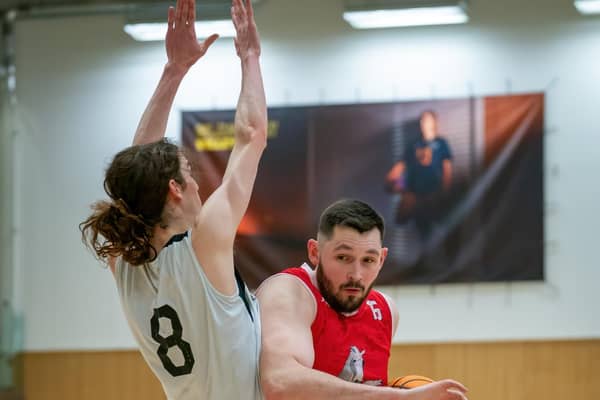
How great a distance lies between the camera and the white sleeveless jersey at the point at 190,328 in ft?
9.77

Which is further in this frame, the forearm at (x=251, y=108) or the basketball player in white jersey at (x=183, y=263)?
the forearm at (x=251, y=108)

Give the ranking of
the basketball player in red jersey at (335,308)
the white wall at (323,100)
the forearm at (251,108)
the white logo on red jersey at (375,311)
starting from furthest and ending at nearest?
the white wall at (323,100)
the white logo on red jersey at (375,311)
the basketball player in red jersey at (335,308)
the forearm at (251,108)

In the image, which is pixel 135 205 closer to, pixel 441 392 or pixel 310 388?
pixel 310 388

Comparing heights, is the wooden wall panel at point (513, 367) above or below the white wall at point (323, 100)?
below

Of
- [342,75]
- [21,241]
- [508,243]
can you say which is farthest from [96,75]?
[508,243]

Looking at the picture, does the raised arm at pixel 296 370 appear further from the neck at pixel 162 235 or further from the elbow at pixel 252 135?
the elbow at pixel 252 135

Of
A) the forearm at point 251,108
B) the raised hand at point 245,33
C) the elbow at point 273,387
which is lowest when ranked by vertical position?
the elbow at point 273,387

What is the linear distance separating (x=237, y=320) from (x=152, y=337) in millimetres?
311

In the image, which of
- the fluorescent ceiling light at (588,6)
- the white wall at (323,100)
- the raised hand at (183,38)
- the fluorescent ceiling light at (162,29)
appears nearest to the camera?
the raised hand at (183,38)

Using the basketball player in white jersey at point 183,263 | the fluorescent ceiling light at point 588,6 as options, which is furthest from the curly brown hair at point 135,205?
the fluorescent ceiling light at point 588,6

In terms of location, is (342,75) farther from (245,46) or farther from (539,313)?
(245,46)

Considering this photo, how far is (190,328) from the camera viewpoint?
300 cm

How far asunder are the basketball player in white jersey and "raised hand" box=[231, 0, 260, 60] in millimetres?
278

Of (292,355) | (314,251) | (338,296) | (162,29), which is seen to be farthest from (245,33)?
(162,29)
